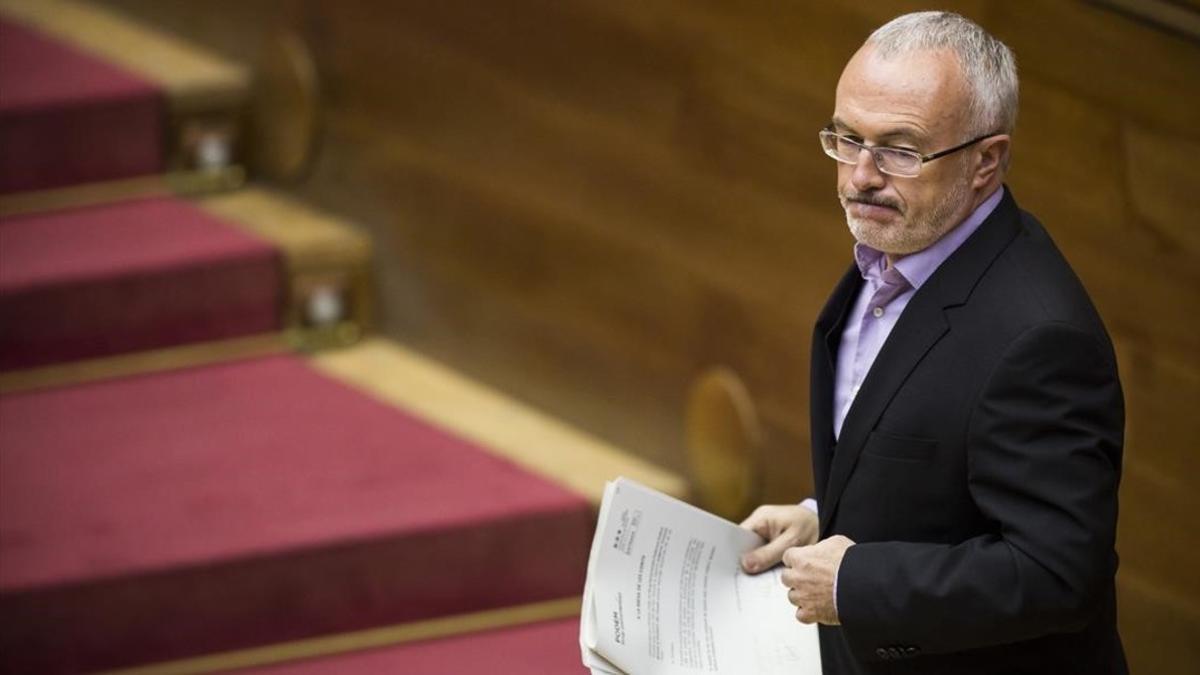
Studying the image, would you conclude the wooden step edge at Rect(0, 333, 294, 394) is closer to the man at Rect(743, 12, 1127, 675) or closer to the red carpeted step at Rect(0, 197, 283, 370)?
the red carpeted step at Rect(0, 197, 283, 370)

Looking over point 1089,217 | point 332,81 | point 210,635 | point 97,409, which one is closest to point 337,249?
point 332,81

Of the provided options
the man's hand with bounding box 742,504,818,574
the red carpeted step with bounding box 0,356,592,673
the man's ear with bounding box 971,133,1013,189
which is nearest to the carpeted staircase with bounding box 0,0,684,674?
the red carpeted step with bounding box 0,356,592,673

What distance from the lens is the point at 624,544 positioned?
1062 mm

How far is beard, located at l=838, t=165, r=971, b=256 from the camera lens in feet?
3.13

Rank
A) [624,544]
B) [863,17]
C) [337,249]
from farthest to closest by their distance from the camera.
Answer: [337,249] → [863,17] → [624,544]

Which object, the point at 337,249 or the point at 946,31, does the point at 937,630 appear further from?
the point at 337,249

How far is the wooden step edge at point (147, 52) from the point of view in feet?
7.03

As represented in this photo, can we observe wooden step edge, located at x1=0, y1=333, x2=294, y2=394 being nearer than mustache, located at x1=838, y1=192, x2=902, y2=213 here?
No

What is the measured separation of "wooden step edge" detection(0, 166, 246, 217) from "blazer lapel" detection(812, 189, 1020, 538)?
4.14ft

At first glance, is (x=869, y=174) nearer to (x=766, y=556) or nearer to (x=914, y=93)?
(x=914, y=93)

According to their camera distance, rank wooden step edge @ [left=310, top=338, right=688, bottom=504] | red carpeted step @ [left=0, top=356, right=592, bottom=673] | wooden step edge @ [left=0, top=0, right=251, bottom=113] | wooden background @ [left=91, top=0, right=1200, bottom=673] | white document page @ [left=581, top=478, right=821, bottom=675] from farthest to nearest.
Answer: wooden step edge @ [left=0, top=0, right=251, bottom=113] → wooden step edge @ [left=310, top=338, right=688, bottom=504] → red carpeted step @ [left=0, top=356, right=592, bottom=673] → wooden background @ [left=91, top=0, right=1200, bottom=673] → white document page @ [left=581, top=478, right=821, bottom=675]

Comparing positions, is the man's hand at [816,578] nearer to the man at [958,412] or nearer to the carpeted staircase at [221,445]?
the man at [958,412]

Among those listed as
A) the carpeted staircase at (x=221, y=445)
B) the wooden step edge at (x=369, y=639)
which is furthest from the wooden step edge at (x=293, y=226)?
the wooden step edge at (x=369, y=639)

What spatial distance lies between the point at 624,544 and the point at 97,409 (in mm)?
909
